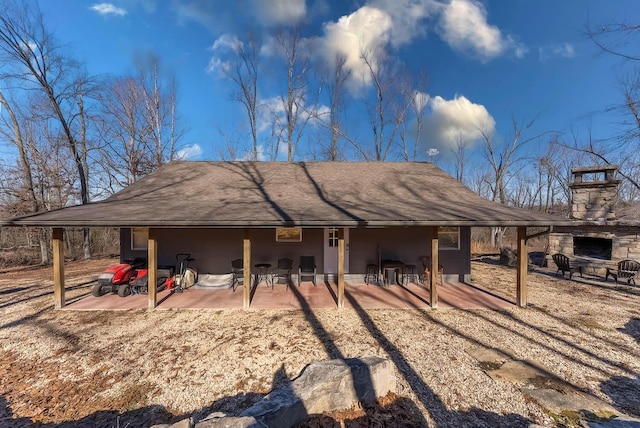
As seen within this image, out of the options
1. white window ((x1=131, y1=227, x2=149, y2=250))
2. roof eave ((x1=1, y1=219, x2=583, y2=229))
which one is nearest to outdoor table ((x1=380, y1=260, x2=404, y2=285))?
roof eave ((x1=1, y1=219, x2=583, y2=229))

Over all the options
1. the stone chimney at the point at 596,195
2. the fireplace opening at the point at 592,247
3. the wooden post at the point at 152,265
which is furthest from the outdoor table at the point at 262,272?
the fireplace opening at the point at 592,247

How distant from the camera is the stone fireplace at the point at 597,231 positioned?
999 cm

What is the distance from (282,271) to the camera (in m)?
8.55

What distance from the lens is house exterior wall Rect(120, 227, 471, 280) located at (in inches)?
344

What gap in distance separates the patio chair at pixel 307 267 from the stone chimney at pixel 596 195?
11.7 metres

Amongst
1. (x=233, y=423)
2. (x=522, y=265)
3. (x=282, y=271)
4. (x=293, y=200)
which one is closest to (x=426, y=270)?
(x=522, y=265)

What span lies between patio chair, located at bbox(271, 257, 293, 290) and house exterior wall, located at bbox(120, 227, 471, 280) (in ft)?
1.19

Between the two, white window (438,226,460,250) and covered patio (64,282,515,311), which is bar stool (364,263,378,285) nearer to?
covered patio (64,282,515,311)

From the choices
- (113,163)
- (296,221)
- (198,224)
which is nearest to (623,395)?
(296,221)

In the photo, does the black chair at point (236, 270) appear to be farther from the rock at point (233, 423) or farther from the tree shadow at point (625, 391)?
the tree shadow at point (625, 391)

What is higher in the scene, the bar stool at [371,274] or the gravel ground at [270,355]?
the bar stool at [371,274]

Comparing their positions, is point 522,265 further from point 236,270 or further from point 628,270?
point 236,270

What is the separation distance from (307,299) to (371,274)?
266 centimetres

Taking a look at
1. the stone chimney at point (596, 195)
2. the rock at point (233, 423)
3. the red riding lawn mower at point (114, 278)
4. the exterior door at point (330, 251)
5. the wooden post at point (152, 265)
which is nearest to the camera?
the rock at point (233, 423)
